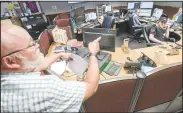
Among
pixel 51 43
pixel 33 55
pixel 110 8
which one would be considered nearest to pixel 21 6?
pixel 51 43

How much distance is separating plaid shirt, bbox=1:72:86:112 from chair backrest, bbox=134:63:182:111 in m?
0.71

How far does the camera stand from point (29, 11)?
3.55 metres

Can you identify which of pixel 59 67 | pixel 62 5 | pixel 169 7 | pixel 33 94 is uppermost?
pixel 62 5

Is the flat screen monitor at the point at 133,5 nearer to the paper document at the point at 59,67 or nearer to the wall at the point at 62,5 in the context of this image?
the wall at the point at 62,5

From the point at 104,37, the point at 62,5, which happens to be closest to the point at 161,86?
the point at 104,37

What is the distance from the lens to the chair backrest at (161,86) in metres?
1.08

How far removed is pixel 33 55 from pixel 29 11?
338 centimetres

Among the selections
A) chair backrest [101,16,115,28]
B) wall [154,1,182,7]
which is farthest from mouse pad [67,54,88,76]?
wall [154,1,182,7]

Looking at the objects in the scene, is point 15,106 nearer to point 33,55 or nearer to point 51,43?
point 33,55

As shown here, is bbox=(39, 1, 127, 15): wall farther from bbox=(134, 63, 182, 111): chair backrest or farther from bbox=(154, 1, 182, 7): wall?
bbox=(134, 63, 182, 111): chair backrest

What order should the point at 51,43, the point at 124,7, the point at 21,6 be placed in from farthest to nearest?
the point at 124,7, the point at 21,6, the point at 51,43

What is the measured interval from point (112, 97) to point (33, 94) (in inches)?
27.4

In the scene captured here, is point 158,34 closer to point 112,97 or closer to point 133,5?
point 133,5

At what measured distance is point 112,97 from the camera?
3.63ft
